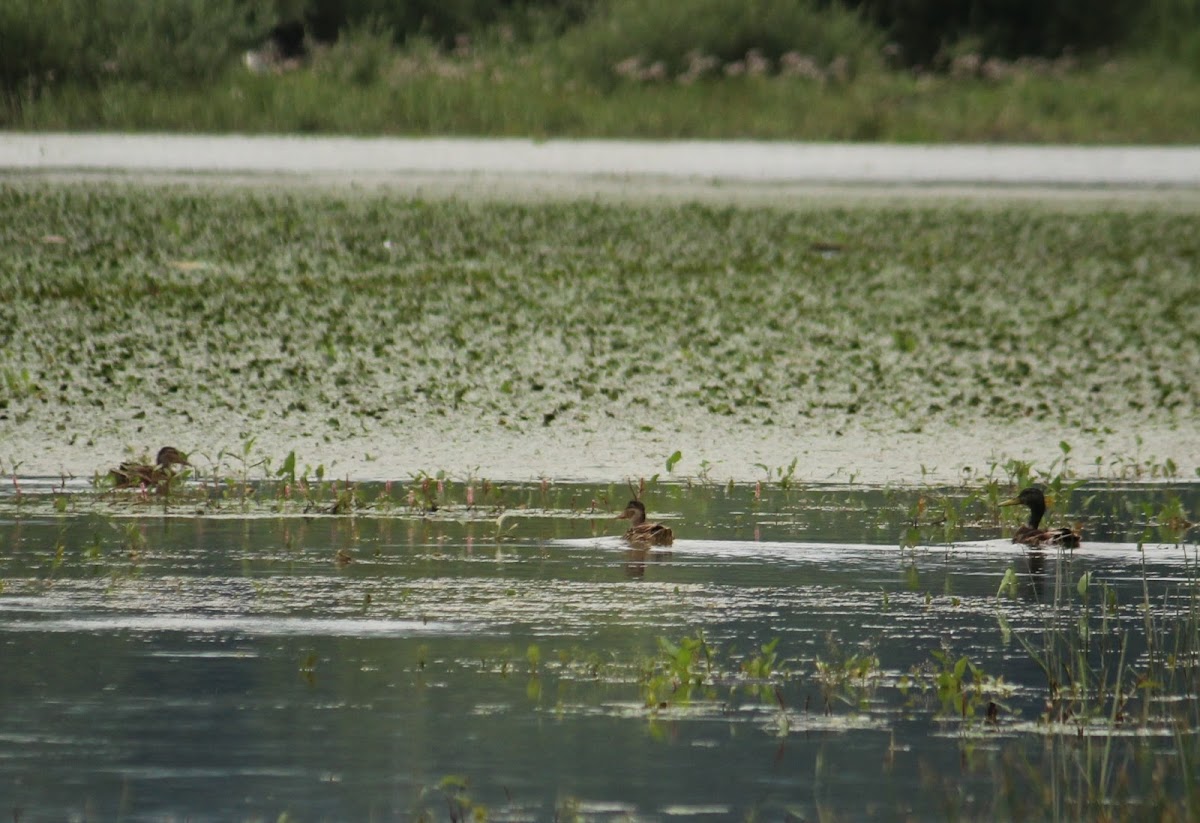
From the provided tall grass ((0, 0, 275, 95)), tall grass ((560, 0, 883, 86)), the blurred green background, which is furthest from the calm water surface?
tall grass ((560, 0, 883, 86))

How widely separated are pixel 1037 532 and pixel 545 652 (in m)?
2.98

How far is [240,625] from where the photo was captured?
846 cm

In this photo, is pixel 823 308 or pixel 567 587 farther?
pixel 823 308

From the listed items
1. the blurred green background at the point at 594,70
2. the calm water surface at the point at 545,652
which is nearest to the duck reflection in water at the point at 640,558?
the calm water surface at the point at 545,652

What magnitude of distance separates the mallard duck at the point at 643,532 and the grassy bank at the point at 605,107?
2005 centimetres

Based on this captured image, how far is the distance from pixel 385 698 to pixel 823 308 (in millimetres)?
11373

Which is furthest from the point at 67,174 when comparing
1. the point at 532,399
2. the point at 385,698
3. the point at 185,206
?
the point at 385,698

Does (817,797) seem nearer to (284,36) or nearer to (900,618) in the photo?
(900,618)

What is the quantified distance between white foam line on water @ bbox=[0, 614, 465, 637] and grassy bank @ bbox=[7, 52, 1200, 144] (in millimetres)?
21675

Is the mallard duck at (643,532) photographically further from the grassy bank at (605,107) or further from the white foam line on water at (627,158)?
the grassy bank at (605,107)

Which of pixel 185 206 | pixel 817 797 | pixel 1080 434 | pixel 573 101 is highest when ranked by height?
pixel 573 101

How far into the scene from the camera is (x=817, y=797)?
20.7 ft

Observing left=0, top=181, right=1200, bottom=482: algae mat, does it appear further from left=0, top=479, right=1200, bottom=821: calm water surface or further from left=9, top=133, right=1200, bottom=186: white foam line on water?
left=9, top=133, right=1200, bottom=186: white foam line on water

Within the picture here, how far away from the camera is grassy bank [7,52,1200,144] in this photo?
30078 mm
